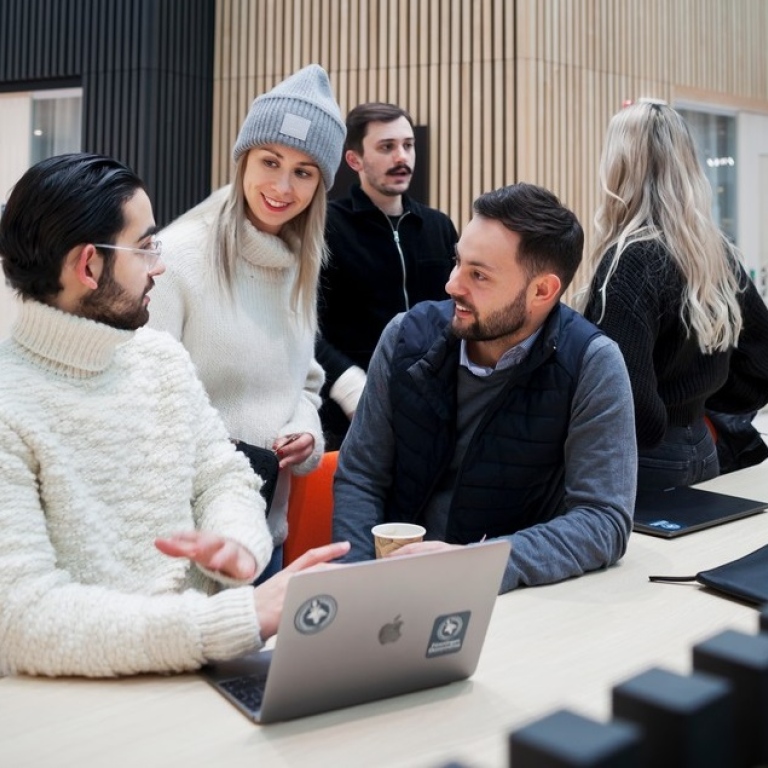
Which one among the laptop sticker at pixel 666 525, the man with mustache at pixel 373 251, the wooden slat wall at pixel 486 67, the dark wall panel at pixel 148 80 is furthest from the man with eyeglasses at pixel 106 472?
the dark wall panel at pixel 148 80

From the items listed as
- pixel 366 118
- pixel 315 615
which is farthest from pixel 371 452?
pixel 366 118

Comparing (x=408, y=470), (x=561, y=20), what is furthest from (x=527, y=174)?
(x=408, y=470)

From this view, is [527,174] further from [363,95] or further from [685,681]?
[685,681]

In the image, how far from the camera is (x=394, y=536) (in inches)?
72.0

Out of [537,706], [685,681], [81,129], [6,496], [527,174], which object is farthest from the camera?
[81,129]

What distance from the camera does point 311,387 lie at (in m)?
3.05

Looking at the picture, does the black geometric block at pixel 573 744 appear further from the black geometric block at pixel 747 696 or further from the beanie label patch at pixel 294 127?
the beanie label patch at pixel 294 127

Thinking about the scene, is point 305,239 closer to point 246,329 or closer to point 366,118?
point 246,329

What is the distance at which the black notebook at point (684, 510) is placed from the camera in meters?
2.38

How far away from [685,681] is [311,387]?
2.37 metres

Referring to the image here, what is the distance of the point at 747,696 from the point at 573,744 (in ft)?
0.60

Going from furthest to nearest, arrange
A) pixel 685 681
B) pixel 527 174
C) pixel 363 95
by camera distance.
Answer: pixel 363 95 < pixel 527 174 < pixel 685 681

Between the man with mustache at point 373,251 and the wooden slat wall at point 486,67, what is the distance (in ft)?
10.2

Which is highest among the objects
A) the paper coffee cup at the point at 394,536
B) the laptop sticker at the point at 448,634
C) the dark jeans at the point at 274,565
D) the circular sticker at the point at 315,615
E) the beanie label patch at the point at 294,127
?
the beanie label patch at the point at 294,127
